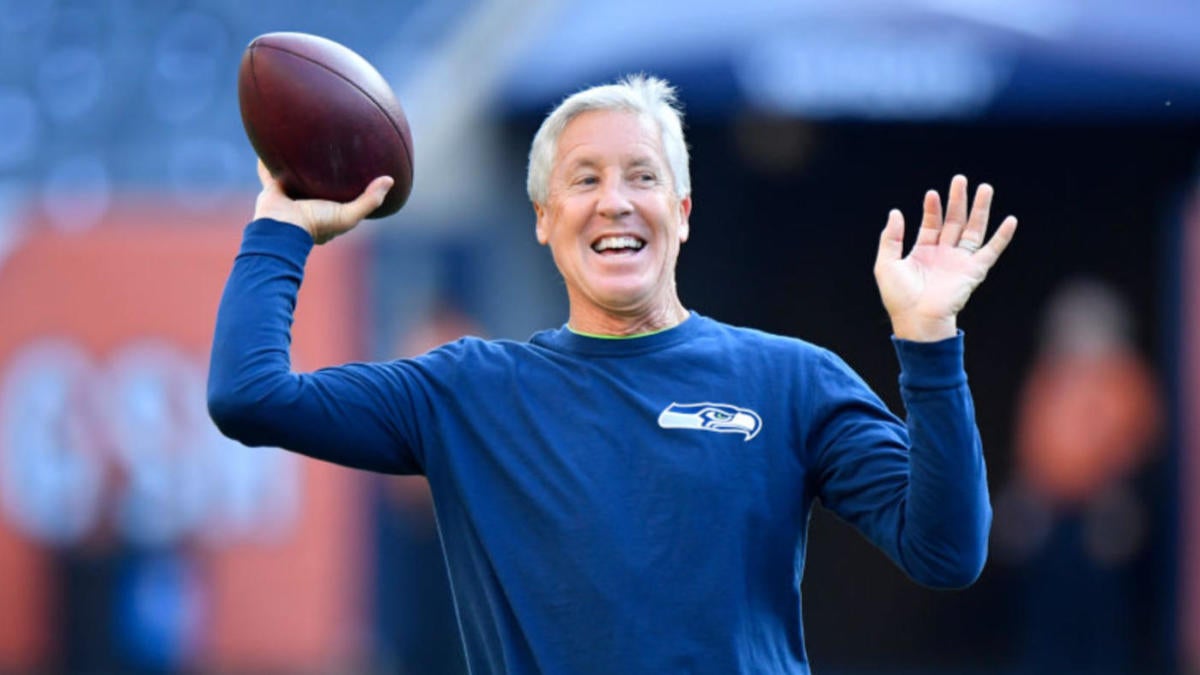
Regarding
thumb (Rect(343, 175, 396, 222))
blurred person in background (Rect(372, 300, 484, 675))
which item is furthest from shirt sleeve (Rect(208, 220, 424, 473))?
blurred person in background (Rect(372, 300, 484, 675))

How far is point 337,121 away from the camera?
3.36 metres

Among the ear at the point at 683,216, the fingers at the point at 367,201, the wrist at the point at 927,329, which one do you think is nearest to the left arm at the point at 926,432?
the wrist at the point at 927,329

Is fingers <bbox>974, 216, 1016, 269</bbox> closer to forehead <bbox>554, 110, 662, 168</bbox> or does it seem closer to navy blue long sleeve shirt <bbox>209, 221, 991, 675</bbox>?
navy blue long sleeve shirt <bbox>209, 221, 991, 675</bbox>

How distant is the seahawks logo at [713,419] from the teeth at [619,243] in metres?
0.32

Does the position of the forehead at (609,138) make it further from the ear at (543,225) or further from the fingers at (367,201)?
the fingers at (367,201)

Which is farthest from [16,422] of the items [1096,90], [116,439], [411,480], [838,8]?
[1096,90]

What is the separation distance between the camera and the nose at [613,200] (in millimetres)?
3193

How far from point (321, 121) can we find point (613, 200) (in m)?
0.57

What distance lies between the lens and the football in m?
3.27

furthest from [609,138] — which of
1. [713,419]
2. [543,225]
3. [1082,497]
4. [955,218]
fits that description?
[1082,497]

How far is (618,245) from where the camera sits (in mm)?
3219

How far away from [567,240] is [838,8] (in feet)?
19.8

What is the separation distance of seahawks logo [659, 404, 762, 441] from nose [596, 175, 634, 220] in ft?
1.20

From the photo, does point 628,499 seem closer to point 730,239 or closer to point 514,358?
point 514,358
